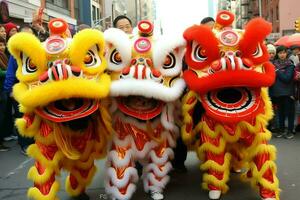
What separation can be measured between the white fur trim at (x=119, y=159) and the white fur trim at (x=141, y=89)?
605mm

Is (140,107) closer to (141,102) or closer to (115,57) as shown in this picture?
(141,102)

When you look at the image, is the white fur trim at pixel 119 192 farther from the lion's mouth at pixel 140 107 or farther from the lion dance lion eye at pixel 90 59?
the lion dance lion eye at pixel 90 59

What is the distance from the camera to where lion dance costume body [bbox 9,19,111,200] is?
156 inches

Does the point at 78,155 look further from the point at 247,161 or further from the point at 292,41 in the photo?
the point at 292,41

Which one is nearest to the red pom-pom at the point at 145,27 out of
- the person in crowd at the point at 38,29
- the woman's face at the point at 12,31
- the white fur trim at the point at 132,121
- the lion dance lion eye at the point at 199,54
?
the lion dance lion eye at the point at 199,54

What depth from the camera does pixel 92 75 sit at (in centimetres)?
419

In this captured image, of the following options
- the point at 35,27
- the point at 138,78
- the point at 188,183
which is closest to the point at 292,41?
the point at 35,27

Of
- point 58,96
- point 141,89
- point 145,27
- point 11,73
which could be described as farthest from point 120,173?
point 11,73

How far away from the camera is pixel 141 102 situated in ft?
14.8

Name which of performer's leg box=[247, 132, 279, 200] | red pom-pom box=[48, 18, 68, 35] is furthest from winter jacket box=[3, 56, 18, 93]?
performer's leg box=[247, 132, 279, 200]

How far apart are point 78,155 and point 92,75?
78 cm

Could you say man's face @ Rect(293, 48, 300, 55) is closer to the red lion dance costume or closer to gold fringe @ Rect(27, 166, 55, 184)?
the red lion dance costume

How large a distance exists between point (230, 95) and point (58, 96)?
5.30ft

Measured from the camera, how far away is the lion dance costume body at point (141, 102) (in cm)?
439
